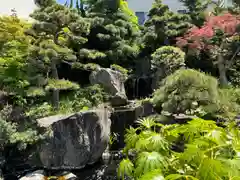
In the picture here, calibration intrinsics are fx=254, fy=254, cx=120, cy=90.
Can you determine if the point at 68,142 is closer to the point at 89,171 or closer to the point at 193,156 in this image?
the point at 89,171

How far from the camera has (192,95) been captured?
6277 mm

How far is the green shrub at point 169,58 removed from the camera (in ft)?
33.6

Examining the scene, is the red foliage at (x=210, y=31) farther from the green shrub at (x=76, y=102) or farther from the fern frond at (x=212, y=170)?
the fern frond at (x=212, y=170)

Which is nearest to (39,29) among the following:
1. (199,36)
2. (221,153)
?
(199,36)

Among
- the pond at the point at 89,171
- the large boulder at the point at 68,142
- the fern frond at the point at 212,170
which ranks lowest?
the pond at the point at 89,171

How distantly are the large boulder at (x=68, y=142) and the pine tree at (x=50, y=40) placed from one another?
1314mm

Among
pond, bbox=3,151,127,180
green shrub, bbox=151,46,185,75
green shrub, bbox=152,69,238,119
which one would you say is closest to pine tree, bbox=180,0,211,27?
green shrub, bbox=151,46,185,75

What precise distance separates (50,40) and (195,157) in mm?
7296

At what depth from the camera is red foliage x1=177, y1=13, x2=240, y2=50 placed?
983 centimetres

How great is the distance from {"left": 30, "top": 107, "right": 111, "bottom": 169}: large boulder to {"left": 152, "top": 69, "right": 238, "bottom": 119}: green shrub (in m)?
2.07

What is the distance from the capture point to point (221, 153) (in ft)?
4.82

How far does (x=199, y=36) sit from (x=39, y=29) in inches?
254

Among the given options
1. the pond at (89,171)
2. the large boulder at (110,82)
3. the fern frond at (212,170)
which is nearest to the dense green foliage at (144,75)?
the fern frond at (212,170)

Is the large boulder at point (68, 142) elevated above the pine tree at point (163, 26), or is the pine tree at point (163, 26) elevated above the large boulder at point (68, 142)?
the pine tree at point (163, 26)
